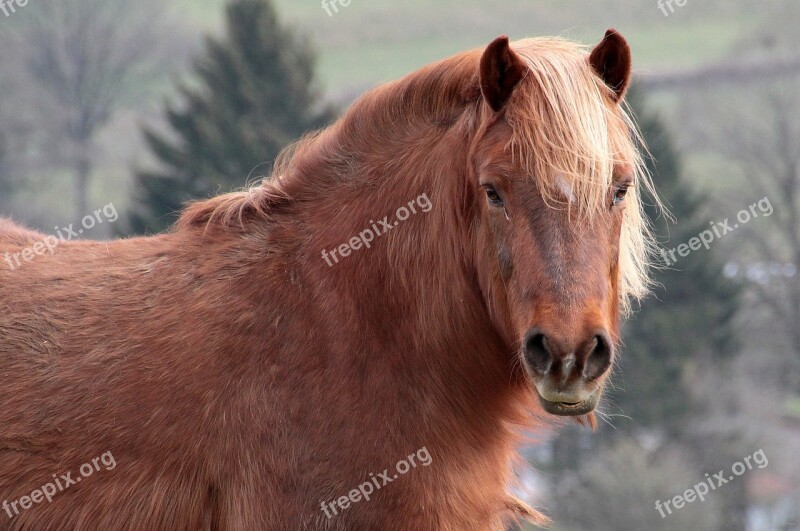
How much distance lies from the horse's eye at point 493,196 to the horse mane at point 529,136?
179 mm

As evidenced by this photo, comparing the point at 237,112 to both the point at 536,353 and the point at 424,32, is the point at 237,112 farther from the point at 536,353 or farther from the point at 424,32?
the point at 536,353

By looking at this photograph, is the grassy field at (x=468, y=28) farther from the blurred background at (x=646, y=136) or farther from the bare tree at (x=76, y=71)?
the bare tree at (x=76, y=71)

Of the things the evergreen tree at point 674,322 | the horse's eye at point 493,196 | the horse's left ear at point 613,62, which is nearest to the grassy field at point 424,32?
the evergreen tree at point 674,322

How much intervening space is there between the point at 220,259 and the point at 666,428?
104 feet

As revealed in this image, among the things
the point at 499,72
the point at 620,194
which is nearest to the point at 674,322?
the point at 620,194

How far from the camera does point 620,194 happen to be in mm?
4242

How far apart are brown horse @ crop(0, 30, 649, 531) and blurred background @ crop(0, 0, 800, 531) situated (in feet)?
41.5

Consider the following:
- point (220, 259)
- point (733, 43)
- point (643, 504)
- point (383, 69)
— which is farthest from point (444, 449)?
point (733, 43)

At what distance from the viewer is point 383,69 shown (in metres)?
46.4

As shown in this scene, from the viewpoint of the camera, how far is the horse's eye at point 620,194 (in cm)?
421

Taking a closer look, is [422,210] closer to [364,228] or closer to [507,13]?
[364,228]

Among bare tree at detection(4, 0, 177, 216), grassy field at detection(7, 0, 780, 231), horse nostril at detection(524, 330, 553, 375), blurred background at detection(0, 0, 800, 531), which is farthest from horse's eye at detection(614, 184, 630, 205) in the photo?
bare tree at detection(4, 0, 177, 216)

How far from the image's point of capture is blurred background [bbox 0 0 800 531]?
96.5 ft

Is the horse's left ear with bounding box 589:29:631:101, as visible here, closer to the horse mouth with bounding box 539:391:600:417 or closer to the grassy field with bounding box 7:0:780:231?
the horse mouth with bounding box 539:391:600:417
